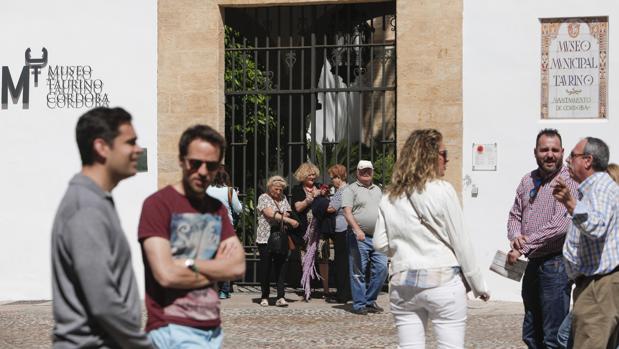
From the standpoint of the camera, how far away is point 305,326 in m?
9.93

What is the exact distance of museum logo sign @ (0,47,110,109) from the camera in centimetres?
1218

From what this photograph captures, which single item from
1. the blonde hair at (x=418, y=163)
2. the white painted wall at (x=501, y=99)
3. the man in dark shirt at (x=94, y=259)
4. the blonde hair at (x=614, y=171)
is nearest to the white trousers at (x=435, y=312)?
the blonde hair at (x=418, y=163)

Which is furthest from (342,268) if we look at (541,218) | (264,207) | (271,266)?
(541,218)

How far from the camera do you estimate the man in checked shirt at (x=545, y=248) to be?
657 centimetres

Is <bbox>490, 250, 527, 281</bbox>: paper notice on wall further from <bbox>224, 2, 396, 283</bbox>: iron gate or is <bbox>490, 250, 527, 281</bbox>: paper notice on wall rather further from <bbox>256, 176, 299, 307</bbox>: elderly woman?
<bbox>224, 2, 396, 283</bbox>: iron gate

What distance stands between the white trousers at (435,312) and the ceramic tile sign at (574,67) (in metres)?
6.18

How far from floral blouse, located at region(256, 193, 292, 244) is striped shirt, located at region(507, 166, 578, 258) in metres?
4.58

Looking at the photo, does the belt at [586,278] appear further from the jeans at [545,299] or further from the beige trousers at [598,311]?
the jeans at [545,299]

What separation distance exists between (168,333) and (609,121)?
7.84 meters

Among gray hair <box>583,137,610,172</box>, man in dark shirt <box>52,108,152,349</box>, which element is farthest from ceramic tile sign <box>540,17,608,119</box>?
man in dark shirt <box>52,108,152,349</box>

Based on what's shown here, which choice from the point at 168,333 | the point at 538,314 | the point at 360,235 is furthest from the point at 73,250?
the point at 360,235

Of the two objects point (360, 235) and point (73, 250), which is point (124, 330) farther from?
point (360, 235)

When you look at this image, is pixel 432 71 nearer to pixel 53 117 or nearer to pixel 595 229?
pixel 53 117

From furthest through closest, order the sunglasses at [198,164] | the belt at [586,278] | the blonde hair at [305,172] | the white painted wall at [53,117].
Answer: the white painted wall at [53,117] → the blonde hair at [305,172] → the belt at [586,278] → the sunglasses at [198,164]
